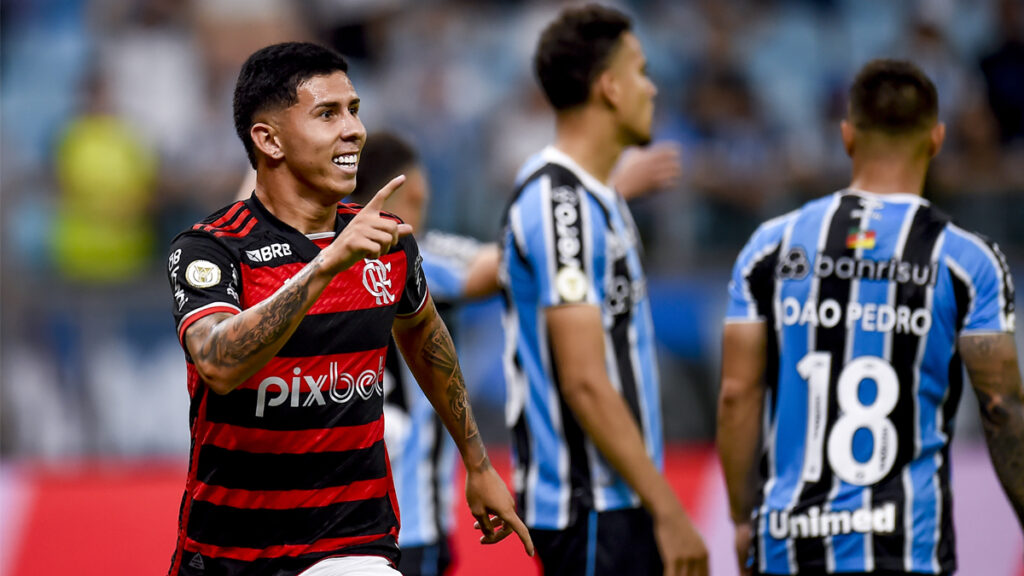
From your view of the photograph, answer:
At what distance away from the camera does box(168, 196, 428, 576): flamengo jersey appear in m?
3.33

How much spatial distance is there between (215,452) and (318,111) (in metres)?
0.88

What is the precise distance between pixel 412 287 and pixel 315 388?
1.42 ft

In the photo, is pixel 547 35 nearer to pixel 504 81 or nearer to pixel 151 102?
pixel 504 81

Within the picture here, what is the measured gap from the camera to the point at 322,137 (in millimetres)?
3398

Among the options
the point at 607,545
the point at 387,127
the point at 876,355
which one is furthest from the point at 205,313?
the point at 387,127

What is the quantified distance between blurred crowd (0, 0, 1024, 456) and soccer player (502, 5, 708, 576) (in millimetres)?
3899

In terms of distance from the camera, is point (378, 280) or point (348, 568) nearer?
point (348, 568)

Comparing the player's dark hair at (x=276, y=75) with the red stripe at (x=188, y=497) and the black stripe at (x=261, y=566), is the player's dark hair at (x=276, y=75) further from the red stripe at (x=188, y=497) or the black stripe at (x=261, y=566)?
the black stripe at (x=261, y=566)

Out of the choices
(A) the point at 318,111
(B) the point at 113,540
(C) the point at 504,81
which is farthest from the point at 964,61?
(A) the point at 318,111

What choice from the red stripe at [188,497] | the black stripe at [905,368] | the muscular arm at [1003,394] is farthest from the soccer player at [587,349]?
the red stripe at [188,497]

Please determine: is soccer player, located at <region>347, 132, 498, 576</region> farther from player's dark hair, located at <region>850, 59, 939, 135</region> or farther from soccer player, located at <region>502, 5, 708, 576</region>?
player's dark hair, located at <region>850, 59, 939, 135</region>

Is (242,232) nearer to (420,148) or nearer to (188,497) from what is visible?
(188,497)

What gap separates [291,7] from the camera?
11297 millimetres

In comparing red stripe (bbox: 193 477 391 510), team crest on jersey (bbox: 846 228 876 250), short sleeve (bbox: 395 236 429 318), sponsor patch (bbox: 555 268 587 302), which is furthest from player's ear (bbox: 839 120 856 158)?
red stripe (bbox: 193 477 391 510)
